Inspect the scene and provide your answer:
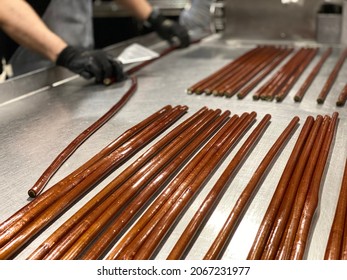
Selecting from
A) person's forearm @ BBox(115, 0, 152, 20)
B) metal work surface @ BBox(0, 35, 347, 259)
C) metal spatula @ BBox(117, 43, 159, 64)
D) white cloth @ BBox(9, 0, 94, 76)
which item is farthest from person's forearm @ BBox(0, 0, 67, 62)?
A: person's forearm @ BBox(115, 0, 152, 20)

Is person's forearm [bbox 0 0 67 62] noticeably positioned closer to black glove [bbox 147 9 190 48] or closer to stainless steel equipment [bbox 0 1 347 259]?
stainless steel equipment [bbox 0 1 347 259]

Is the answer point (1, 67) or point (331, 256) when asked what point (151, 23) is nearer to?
point (1, 67)

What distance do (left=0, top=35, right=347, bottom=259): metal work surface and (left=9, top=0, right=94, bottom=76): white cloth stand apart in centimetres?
53

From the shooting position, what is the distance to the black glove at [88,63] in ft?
6.12

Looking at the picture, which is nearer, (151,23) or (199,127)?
(199,127)

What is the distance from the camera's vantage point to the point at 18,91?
175cm

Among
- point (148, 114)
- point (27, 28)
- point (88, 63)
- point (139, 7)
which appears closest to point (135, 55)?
point (88, 63)

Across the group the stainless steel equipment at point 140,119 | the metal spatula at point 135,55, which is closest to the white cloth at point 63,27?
the stainless steel equipment at point 140,119

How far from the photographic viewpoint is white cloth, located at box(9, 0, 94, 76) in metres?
2.39

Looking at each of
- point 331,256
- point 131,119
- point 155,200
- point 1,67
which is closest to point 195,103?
point 131,119

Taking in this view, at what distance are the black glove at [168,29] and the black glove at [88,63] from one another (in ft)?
2.98

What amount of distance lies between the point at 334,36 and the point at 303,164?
188cm

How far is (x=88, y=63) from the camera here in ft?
6.09

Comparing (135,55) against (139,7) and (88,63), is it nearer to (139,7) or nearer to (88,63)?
(88,63)
